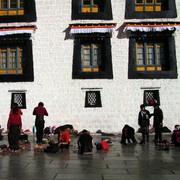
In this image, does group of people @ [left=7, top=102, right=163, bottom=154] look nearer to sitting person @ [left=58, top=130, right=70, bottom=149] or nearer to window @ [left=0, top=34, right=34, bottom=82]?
sitting person @ [left=58, top=130, right=70, bottom=149]

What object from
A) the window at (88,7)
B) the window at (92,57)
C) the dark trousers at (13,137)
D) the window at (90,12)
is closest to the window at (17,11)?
the window at (90,12)

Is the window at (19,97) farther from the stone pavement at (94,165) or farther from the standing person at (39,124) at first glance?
the stone pavement at (94,165)

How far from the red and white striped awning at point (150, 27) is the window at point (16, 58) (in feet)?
19.1

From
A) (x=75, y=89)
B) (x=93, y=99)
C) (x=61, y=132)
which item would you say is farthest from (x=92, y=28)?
(x=61, y=132)

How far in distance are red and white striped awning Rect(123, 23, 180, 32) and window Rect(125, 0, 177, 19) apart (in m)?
0.75

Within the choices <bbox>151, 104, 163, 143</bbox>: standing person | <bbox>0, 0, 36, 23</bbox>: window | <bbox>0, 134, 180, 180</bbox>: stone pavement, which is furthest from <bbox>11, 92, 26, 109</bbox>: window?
<bbox>151, 104, 163, 143</bbox>: standing person

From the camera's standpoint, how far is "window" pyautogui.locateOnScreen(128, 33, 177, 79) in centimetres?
2058

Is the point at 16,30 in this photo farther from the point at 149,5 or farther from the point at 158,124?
the point at 158,124

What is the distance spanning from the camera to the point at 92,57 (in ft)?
68.8

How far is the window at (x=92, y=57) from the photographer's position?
67.5ft

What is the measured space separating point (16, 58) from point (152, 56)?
8.03 metres

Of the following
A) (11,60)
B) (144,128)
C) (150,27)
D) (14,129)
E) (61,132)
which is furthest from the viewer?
(11,60)

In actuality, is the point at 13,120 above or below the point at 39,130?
above

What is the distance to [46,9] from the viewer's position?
21.0m
